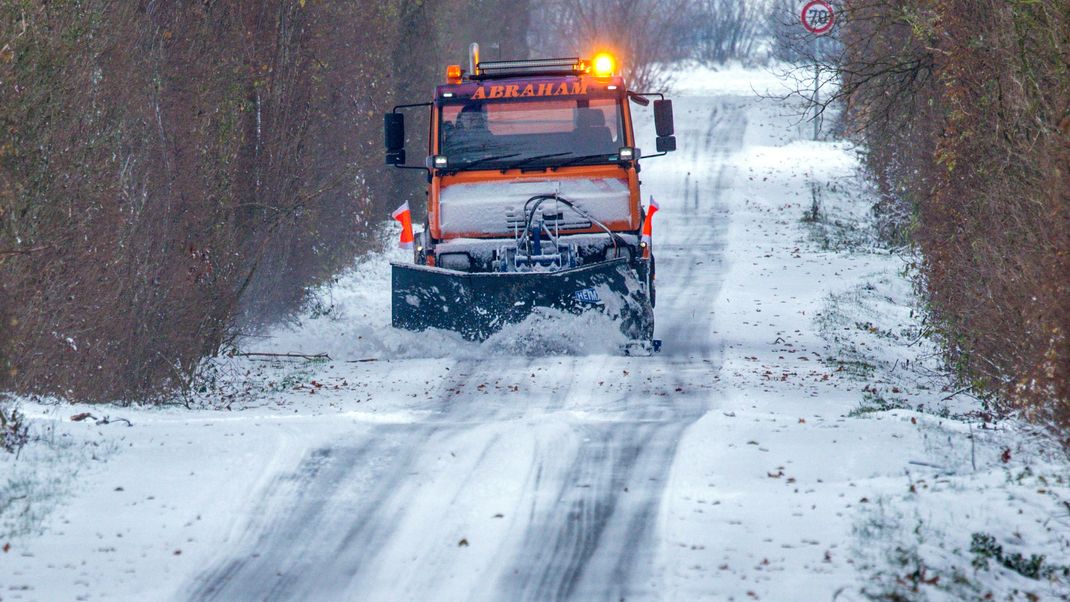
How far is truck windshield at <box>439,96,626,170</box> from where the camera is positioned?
520 inches

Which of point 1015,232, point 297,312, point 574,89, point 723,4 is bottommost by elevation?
point 297,312

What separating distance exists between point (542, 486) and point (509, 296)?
5.50 m

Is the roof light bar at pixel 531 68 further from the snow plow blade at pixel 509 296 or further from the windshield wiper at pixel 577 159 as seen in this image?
the snow plow blade at pixel 509 296

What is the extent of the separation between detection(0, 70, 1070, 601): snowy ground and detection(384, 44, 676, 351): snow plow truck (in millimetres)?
685

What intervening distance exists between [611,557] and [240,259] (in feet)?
29.7

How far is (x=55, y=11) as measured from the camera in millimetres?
9391

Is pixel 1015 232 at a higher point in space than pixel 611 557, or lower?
higher

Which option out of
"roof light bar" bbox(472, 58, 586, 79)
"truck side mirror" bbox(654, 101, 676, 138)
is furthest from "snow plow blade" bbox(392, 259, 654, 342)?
"roof light bar" bbox(472, 58, 586, 79)

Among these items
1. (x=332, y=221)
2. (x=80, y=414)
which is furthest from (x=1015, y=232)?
(x=332, y=221)

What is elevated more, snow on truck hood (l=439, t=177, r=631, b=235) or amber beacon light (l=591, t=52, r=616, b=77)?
amber beacon light (l=591, t=52, r=616, b=77)

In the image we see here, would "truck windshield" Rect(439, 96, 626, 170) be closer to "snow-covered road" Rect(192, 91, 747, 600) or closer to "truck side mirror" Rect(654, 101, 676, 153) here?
"truck side mirror" Rect(654, 101, 676, 153)

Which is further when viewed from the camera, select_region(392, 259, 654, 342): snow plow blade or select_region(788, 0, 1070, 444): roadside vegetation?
select_region(392, 259, 654, 342): snow plow blade

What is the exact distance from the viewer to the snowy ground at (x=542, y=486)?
573cm

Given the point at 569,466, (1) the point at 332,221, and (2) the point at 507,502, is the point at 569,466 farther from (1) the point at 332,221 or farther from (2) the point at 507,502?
(1) the point at 332,221
